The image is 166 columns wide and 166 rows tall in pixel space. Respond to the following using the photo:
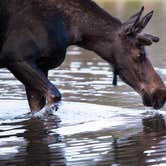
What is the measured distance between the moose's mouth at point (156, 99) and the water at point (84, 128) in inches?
9.3

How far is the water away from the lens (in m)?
8.84

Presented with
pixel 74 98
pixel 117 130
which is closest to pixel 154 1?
pixel 74 98

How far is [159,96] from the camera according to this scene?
37.7ft

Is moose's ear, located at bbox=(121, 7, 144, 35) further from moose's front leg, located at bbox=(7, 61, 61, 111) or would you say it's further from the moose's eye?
moose's front leg, located at bbox=(7, 61, 61, 111)

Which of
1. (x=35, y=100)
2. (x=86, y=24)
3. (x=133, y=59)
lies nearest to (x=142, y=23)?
(x=133, y=59)

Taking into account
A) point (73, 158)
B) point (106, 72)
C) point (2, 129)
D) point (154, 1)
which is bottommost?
point (154, 1)

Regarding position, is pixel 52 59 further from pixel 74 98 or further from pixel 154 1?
pixel 154 1

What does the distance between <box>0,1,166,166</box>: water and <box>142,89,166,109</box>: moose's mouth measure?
0.24m

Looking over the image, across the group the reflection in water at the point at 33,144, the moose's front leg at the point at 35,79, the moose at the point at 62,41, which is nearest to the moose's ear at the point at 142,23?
the moose at the point at 62,41

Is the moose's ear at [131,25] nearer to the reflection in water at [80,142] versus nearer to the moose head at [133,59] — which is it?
the moose head at [133,59]

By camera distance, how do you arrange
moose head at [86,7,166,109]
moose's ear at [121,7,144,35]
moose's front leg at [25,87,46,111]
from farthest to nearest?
1. moose's front leg at [25,87,46,111]
2. moose head at [86,7,166,109]
3. moose's ear at [121,7,144,35]

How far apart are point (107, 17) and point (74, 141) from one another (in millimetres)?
2810

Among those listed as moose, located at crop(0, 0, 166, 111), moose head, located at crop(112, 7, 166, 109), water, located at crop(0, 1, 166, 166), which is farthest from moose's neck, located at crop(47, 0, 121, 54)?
water, located at crop(0, 1, 166, 166)

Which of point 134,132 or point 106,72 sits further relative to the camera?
point 106,72
